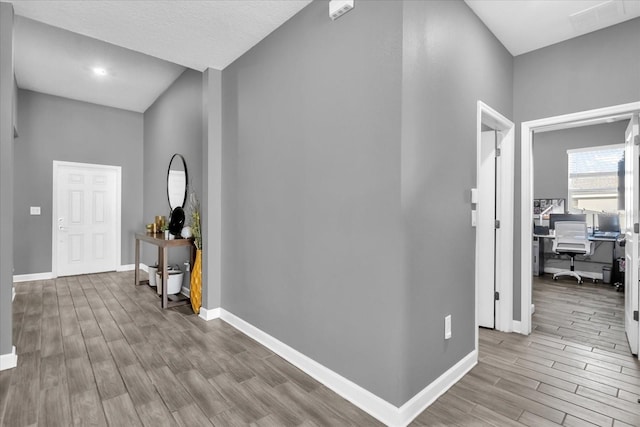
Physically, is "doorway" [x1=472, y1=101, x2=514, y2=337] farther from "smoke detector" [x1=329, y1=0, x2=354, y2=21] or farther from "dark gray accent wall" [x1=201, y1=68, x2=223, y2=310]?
"dark gray accent wall" [x1=201, y1=68, x2=223, y2=310]

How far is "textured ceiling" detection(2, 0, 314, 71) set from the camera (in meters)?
2.37

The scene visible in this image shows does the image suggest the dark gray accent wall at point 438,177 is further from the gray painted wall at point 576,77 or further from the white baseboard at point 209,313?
the white baseboard at point 209,313

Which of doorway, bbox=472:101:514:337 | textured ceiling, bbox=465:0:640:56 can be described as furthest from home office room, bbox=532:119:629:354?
textured ceiling, bbox=465:0:640:56

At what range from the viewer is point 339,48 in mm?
2076

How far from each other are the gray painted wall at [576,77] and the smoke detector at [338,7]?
2.11 metres

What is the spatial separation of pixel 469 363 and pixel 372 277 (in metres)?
1.19

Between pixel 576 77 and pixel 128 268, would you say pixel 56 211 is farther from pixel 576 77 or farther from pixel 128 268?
pixel 576 77

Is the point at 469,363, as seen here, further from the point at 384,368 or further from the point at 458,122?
the point at 458,122

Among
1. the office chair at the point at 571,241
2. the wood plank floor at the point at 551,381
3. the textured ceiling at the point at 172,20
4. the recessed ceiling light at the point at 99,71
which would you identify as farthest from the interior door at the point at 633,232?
the recessed ceiling light at the point at 99,71

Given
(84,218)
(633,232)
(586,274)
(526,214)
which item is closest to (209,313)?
A: (526,214)

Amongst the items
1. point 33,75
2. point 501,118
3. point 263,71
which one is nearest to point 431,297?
point 501,118

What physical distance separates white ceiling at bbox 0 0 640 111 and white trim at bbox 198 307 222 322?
266 cm

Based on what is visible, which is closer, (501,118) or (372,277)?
(372,277)

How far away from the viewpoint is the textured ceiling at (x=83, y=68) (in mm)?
3424
